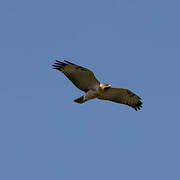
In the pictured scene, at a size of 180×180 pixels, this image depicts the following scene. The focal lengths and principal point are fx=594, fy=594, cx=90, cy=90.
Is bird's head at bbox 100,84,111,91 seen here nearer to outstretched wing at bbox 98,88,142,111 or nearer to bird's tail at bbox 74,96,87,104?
outstretched wing at bbox 98,88,142,111

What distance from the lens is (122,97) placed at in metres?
22.4

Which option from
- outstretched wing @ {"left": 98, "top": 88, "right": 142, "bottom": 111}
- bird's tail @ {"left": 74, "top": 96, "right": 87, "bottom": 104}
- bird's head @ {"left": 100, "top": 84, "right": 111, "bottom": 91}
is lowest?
bird's tail @ {"left": 74, "top": 96, "right": 87, "bottom": 104}

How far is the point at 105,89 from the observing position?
69.2ft

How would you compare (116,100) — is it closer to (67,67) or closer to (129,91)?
(129,91)

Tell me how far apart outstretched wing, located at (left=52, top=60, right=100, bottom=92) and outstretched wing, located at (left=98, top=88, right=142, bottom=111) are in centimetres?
64

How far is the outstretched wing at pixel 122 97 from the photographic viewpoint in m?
21.6

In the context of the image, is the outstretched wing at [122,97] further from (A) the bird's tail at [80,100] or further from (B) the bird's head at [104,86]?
(A) the bird's tail at [80,100]

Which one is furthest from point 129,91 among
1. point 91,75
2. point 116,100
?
point 91,75

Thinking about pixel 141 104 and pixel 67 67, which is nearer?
pixel 67 67

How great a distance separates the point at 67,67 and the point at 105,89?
1559 mm

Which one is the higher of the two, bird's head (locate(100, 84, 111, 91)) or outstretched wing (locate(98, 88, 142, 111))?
outstretched wing (locate(98, 88, 142, 111))

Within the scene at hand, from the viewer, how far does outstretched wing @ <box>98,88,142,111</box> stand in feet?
70.9

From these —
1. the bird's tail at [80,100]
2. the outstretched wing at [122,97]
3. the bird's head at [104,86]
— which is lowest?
the bird's tail at [80,100]

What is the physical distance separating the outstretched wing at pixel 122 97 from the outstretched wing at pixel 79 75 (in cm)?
64
